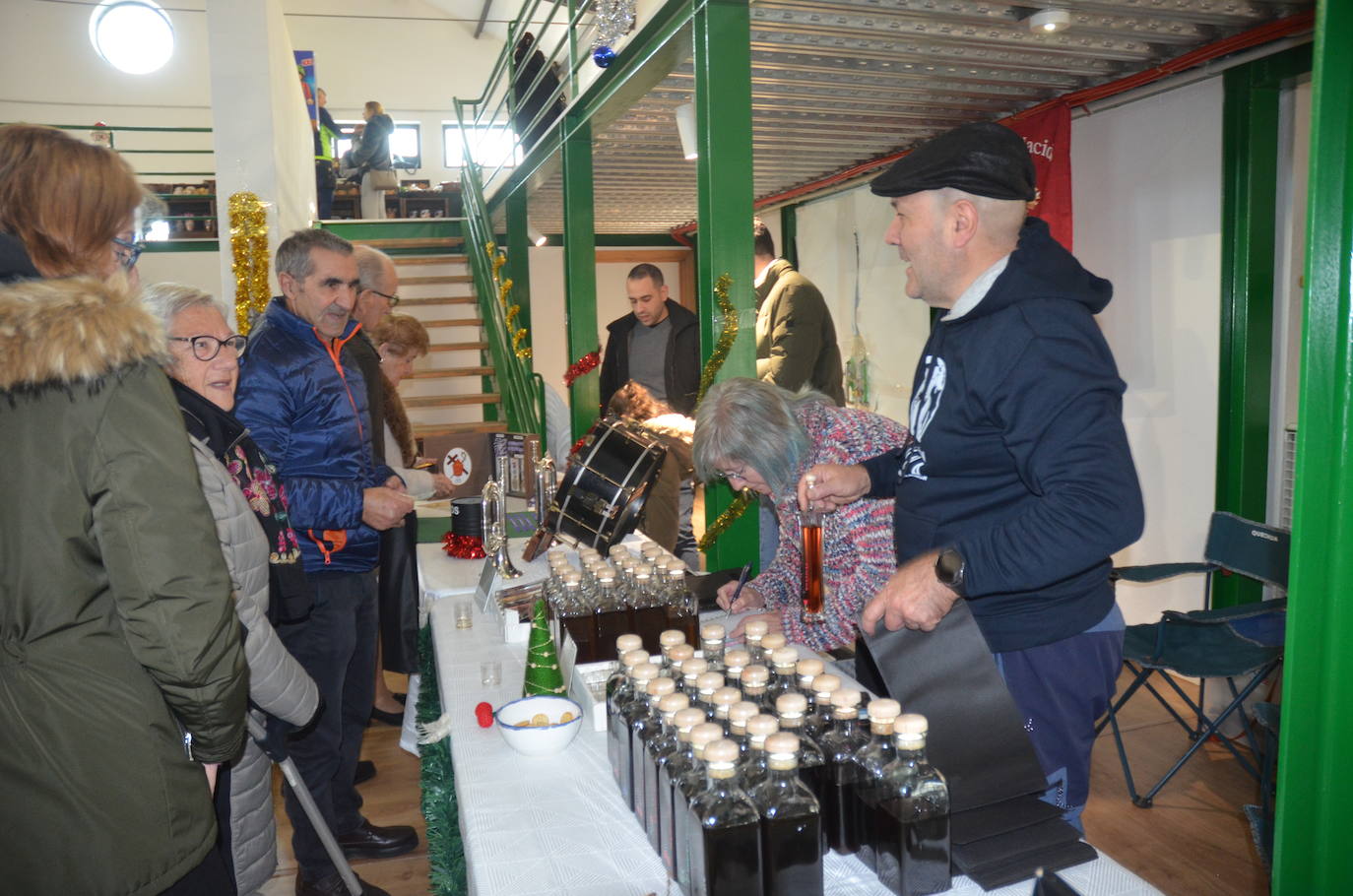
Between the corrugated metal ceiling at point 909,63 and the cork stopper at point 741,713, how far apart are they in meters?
3.10

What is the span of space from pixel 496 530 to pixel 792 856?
186 centimetres

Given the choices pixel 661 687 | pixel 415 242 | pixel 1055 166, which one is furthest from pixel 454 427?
pixel 661 687

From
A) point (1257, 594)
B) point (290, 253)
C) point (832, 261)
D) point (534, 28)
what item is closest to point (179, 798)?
point (290, 253)

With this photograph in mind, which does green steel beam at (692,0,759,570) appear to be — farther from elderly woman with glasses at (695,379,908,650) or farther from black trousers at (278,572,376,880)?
black trousers at (278,572,376,880)

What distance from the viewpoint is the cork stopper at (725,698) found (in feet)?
4.07

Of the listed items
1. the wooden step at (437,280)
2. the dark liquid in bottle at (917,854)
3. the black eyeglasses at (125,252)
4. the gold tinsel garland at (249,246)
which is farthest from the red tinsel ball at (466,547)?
the wooden step at (437,280)

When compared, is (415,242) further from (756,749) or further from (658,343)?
(756,749)

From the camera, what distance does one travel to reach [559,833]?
1.40m

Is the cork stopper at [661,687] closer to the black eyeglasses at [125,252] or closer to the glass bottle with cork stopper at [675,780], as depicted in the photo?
the glass bottle with cork stopper at [675,780]

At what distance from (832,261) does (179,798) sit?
827 cm

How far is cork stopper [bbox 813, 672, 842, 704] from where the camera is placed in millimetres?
1260

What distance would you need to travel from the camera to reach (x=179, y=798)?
1.39m

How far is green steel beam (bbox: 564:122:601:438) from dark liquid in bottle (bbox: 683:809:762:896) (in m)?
4.88

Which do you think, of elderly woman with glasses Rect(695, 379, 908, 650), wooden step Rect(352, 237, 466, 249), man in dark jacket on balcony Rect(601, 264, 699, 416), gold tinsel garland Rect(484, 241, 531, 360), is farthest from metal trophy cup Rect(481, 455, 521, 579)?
wooden step Rect(352, 237, 466, 249)
